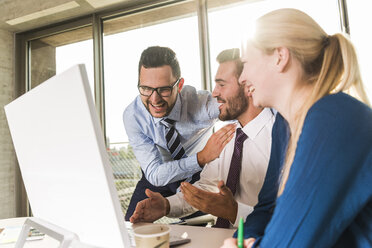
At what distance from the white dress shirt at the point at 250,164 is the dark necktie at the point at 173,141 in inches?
10.2

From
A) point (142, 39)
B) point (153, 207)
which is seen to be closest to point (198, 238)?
point (153, 207)

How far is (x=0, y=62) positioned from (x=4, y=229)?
243 centimetres

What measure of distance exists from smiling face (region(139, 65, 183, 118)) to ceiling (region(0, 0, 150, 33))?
2.73ft

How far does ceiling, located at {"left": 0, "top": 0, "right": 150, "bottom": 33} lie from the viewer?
2654 mm

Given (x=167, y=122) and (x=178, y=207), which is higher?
(x=167, y=122)

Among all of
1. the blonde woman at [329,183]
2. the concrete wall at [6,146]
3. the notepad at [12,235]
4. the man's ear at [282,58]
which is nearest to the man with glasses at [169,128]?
the man's ear at [282,58]

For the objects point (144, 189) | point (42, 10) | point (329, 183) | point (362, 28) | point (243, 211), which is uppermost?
point (42, 10)

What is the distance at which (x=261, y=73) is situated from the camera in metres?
1.26

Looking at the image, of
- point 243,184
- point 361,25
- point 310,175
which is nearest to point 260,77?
point 310,175

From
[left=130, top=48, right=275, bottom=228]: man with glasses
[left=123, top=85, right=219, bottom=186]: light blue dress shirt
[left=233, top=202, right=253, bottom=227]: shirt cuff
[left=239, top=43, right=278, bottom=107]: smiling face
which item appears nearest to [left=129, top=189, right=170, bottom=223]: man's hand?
[left=130, top=48, right=275, bottom=228]: man with glasses

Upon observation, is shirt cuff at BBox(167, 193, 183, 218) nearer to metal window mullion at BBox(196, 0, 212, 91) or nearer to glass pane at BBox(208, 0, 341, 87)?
metal window mullion at BBox(196, 0, 212, 91)

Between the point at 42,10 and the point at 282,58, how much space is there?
2700 millimetres

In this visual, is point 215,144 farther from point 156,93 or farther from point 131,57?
point 131,57

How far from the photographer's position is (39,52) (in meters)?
3.19
